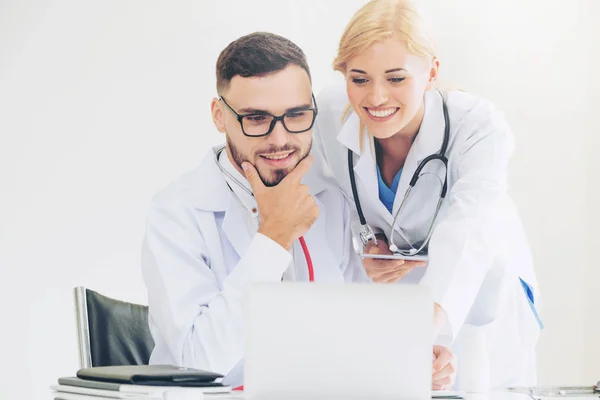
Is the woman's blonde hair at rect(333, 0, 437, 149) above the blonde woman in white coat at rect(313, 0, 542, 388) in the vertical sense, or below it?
above

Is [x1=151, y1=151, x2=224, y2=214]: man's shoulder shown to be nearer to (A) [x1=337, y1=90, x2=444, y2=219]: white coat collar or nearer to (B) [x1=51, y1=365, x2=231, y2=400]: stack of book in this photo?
(A) [x1=337, y1=90, x2=444, y2=219]: white coat collar

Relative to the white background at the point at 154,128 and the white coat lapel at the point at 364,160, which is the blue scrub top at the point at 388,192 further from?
the white background at the point at 154,128

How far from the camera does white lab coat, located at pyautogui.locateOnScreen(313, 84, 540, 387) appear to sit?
2.77 m

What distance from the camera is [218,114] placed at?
2854mm

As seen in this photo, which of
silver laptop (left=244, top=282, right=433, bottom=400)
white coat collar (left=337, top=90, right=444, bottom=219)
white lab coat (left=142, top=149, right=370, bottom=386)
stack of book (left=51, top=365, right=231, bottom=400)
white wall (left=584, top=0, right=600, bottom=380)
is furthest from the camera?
white wall (left=584, top=0, right=600, bottom=380)

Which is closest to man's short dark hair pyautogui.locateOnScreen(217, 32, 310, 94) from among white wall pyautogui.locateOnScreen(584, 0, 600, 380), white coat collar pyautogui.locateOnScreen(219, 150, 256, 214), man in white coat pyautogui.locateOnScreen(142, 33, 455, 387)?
man in white coat pyautogui.locateOnScreen(142, 33, 455, 387)

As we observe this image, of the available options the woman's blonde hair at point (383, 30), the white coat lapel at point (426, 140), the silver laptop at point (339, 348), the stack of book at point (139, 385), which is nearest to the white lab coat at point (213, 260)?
the white coat lapel at point (426, 140)

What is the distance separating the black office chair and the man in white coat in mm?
101

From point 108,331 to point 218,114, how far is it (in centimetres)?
84

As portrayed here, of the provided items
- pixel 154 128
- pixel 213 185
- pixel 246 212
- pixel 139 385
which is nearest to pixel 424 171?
pixel 246 212

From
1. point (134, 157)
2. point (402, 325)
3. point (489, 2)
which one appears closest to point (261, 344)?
point (402, 325)

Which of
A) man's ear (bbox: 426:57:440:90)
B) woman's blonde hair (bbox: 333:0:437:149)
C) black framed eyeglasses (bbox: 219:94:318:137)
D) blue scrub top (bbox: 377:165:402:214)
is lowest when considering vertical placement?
blue scrub top (bbox: 377:165:402:214)

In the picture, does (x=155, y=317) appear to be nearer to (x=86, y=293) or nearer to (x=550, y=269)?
(x=86, y=293)

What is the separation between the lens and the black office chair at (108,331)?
7.93 feet
